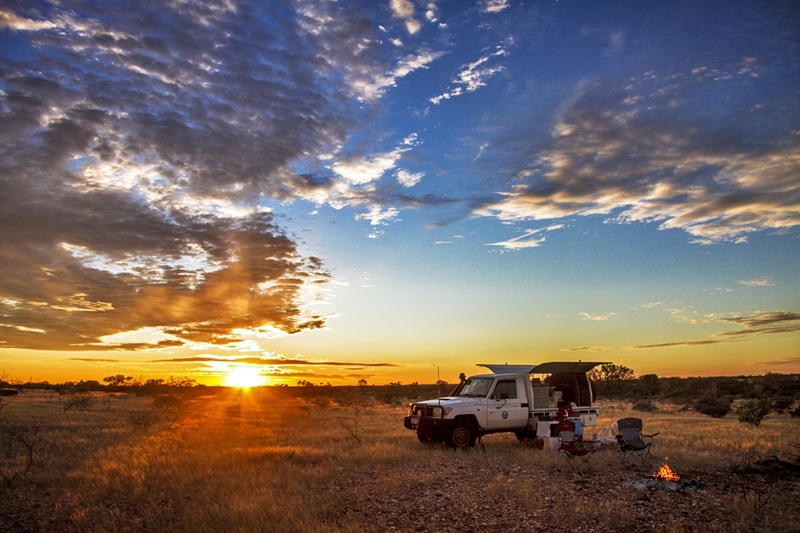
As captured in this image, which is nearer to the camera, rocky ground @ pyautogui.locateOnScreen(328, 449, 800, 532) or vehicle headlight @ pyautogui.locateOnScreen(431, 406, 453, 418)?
rocky ground @ pyautogui.locateOnScreen(328, 449, 800, 532)

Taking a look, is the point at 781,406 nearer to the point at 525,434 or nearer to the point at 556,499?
the point at 525,434

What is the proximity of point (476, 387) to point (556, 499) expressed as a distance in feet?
22.1

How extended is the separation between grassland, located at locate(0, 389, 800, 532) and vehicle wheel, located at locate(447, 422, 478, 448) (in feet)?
1.37

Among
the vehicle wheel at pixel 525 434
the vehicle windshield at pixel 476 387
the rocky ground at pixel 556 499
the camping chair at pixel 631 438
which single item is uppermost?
Answer: the vehicle windshield at pixel 476 387

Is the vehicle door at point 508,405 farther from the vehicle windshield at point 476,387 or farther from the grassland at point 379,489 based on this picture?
the grassland at point 379,489

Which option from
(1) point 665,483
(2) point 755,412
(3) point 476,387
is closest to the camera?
(1) point 665,483

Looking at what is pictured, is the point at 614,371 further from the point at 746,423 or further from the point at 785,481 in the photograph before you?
the point at 785,481

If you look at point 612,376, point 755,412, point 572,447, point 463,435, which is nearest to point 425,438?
point 463,435

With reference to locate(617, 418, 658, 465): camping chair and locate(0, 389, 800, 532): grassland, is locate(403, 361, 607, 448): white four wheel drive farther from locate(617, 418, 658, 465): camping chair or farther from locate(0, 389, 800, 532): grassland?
locate(617, 418, 658, 465): camping chair

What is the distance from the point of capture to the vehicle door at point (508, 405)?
49.0 feet

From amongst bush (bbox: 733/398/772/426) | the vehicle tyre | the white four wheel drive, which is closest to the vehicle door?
the white four wheel drive

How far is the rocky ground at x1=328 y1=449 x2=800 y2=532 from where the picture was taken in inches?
307

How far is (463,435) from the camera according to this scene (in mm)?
14523

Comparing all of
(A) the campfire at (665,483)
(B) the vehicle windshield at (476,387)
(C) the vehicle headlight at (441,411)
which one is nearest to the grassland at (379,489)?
(A) the campfire at (665,483)
